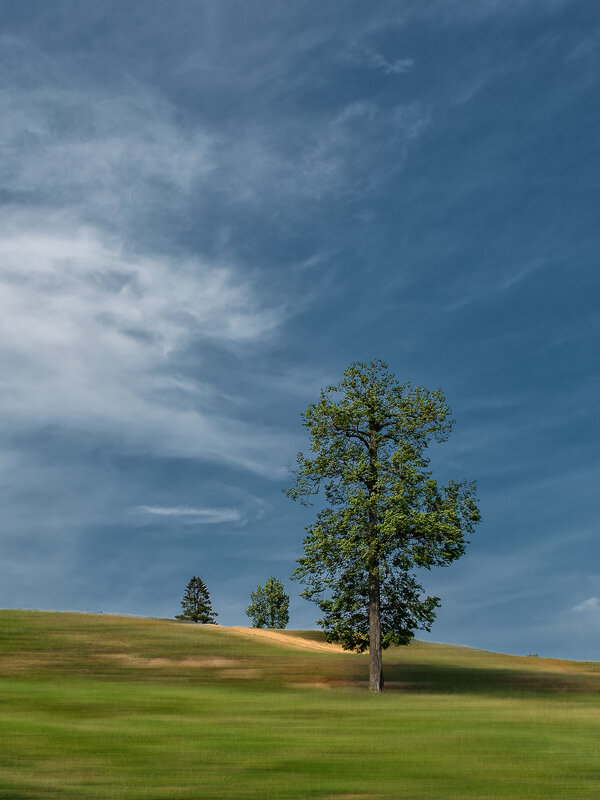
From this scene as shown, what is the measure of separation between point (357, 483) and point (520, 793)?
3002 cm

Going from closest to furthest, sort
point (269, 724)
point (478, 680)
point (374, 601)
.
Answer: point (269, 724), point (374, 601), point (478, 680)

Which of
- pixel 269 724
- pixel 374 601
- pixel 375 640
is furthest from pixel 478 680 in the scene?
pixel 269 724

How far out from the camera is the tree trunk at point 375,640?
4206 cm

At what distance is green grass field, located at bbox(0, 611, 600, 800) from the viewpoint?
48.4ft

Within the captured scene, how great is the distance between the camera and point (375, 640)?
42.6 m

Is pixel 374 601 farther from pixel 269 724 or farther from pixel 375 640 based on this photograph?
pixel 269 724

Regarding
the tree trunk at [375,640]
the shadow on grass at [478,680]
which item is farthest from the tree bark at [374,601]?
the shadow on grass at [478,680]

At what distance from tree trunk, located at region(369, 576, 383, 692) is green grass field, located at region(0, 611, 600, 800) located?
1.74 metres

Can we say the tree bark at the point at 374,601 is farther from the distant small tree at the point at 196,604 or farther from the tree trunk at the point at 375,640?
the distant small tree at the point at 196,604

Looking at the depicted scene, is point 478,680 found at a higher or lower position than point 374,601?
lower

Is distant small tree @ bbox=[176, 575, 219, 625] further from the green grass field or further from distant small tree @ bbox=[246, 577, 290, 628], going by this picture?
the green grass field

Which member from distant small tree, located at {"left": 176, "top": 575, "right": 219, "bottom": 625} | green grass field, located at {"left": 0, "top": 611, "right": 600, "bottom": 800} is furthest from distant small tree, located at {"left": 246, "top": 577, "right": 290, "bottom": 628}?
green grass field, located at {"left": 0, "top": 611, "right": 600, "bottom": 800}

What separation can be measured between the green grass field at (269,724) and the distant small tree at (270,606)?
183 feet

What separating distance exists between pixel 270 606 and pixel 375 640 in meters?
72.5
